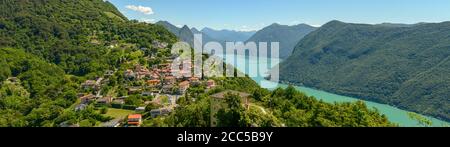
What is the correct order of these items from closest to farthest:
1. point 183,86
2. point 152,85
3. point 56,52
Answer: point 183,86, point 152,85, point 56,52

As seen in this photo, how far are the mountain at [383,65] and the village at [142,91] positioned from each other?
38.3m

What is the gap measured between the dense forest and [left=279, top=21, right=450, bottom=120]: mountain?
36.3m

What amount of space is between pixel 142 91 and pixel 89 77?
29.8 ft

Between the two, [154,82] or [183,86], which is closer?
[183,86]

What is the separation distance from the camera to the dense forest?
16.0 m

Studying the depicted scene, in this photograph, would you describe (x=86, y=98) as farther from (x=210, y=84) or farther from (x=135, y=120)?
(x=135, y=120)

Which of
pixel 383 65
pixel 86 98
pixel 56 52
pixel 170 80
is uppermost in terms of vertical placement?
pixel 56 52

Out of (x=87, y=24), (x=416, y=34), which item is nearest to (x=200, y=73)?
(x=87, y=24)

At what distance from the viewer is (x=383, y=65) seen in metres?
87.3

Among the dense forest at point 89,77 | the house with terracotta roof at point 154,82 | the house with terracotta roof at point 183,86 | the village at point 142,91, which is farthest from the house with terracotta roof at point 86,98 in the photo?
the house with terracotta roof at point 183,86

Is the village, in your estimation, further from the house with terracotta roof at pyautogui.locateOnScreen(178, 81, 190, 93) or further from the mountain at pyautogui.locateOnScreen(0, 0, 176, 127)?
the mountain at pyautogui.locateOnScreen(0, 0, 176, 127)

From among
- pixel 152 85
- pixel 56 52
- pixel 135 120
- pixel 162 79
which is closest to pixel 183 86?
pixel 152 85

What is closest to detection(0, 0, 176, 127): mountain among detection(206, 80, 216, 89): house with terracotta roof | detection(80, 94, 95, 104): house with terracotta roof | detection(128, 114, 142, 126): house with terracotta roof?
detection(80, 94, 95, 104): house with terracotta roof
